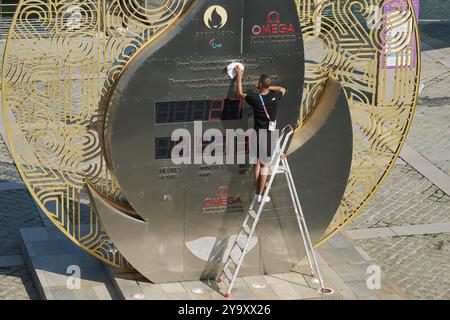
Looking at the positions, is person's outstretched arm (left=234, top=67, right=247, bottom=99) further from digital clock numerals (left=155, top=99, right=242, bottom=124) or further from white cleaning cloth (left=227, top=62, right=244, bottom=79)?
digital clock numerals (left=155, top=99, right=242, bottom=124)

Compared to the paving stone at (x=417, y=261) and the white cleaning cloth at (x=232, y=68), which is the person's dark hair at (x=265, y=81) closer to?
the white cleaning cloth at (x=232, y=68)

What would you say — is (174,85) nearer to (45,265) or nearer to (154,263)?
(154,263)

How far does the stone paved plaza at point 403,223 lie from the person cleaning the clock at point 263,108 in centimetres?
232

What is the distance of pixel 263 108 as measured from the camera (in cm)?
1282

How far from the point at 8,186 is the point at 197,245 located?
200 inches

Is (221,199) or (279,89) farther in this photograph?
(221,199)

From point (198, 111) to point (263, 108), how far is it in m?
0.81

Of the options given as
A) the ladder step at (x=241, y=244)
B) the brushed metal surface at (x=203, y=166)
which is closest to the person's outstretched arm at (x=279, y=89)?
the brushed metal surface at (x=203, y=166)

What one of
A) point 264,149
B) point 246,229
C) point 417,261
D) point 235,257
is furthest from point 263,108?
point 417,261

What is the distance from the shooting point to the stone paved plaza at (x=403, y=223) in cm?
1428

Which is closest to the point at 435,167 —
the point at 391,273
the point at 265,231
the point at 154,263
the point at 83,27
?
the point at 391,273

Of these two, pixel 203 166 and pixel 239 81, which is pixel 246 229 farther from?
pixel 239 81

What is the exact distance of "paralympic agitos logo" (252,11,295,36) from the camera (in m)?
12.7

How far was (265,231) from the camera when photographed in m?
13.6
